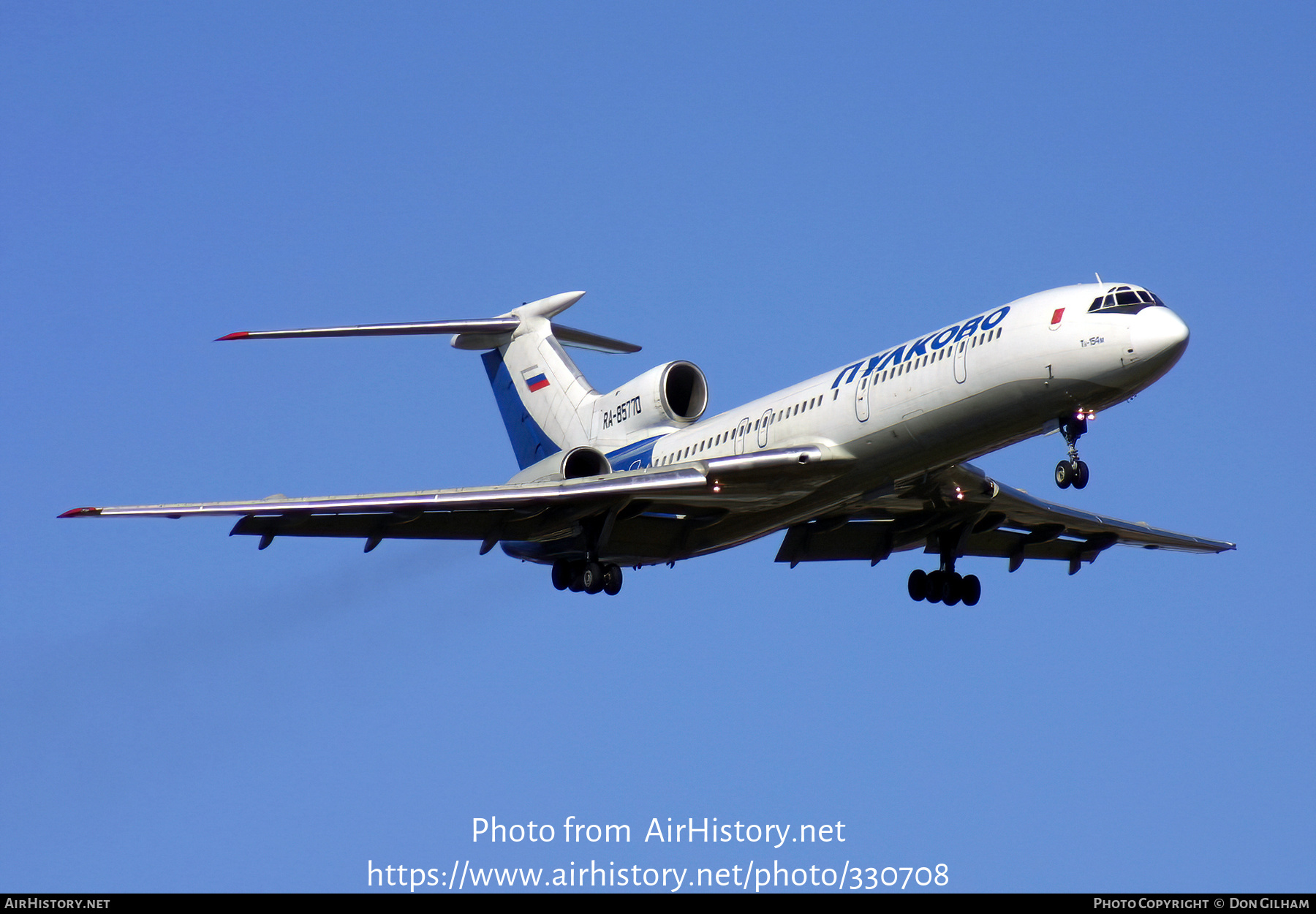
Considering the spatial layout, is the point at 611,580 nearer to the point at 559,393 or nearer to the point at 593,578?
the point at 593,578

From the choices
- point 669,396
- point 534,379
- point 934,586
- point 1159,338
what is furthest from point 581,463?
point 1159,338

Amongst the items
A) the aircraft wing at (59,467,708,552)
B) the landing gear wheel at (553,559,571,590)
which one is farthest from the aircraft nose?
the landing gear wheel at (553,559,571,590)

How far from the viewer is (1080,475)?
19.5 m

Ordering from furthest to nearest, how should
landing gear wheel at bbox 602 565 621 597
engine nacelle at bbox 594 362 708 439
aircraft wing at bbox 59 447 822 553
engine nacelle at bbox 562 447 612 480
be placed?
1. engine nacelle at bbox 594 362 708 439
2. engine nacelle at bbox 562 447 612 480
3. landing gear wheel at bbox 602 565 621 597
4. aircraft wing at bbox 59 447 822 553

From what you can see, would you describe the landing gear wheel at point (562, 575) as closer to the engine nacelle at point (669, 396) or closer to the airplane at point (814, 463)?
the airplane at point (814, 463)

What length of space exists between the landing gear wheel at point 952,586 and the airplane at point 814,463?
0.09 feet

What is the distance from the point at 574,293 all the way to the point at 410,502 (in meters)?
8.22

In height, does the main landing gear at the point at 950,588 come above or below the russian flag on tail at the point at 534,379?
below

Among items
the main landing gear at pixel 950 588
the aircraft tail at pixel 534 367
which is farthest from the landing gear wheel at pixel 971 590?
the aircraft tail at pixel 534 367

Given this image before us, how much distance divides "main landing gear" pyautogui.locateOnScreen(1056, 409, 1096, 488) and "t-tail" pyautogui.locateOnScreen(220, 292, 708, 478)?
22.2ft

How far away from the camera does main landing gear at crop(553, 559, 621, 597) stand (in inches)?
925

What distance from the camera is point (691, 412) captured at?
25172 millimetres

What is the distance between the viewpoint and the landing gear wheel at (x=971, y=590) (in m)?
25.0

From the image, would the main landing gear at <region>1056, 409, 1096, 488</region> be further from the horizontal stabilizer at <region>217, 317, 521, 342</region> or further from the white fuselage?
the horizontal stabilizer at <region>217, 317, 521, 342</region>
